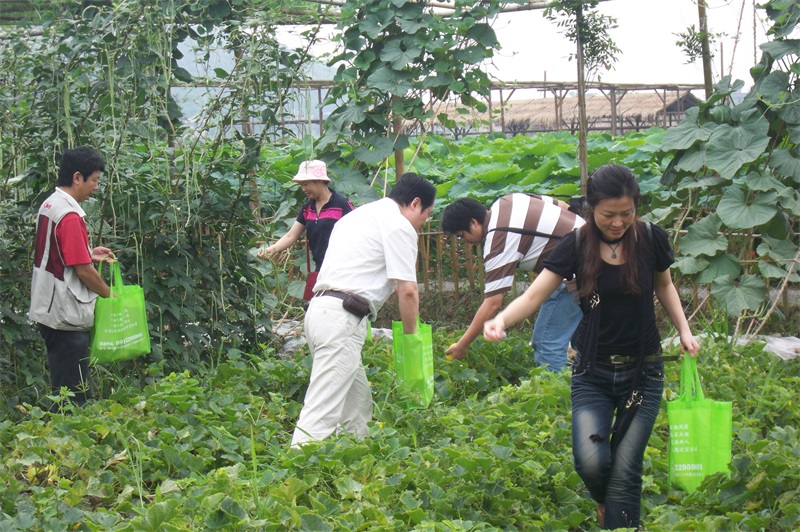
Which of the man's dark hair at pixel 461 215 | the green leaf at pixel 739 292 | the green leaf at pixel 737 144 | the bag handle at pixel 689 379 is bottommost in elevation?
Result: the green leaf at pixel 739 292

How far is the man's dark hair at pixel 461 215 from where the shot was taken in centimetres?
541

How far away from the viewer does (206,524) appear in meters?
3.16

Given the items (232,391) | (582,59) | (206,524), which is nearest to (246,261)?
(232,391)

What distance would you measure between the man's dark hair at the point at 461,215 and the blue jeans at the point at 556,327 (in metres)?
0.69

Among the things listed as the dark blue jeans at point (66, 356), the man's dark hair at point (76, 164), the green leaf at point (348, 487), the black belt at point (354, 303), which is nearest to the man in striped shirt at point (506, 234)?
the black belt at point (354, 303)

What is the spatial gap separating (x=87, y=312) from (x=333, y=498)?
2004 millimetres

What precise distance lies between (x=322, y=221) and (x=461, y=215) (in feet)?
3.61

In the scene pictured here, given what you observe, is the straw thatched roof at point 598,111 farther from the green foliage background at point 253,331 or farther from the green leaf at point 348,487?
the green leaf at point 348,487

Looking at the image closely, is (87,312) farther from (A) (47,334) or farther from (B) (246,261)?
(B) (246,261)

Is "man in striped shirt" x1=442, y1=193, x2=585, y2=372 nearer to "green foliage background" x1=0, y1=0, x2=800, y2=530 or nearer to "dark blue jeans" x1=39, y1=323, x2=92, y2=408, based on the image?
"green foliage background" x1=0, y1=0, x2=800, y2=530

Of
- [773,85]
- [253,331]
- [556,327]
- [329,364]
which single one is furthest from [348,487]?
[773,85]

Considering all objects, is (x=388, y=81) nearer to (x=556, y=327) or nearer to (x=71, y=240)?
(x=556, y=327)

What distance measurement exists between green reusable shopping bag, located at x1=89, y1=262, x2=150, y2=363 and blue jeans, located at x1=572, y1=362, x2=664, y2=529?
261cm

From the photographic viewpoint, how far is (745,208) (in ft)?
22.0
